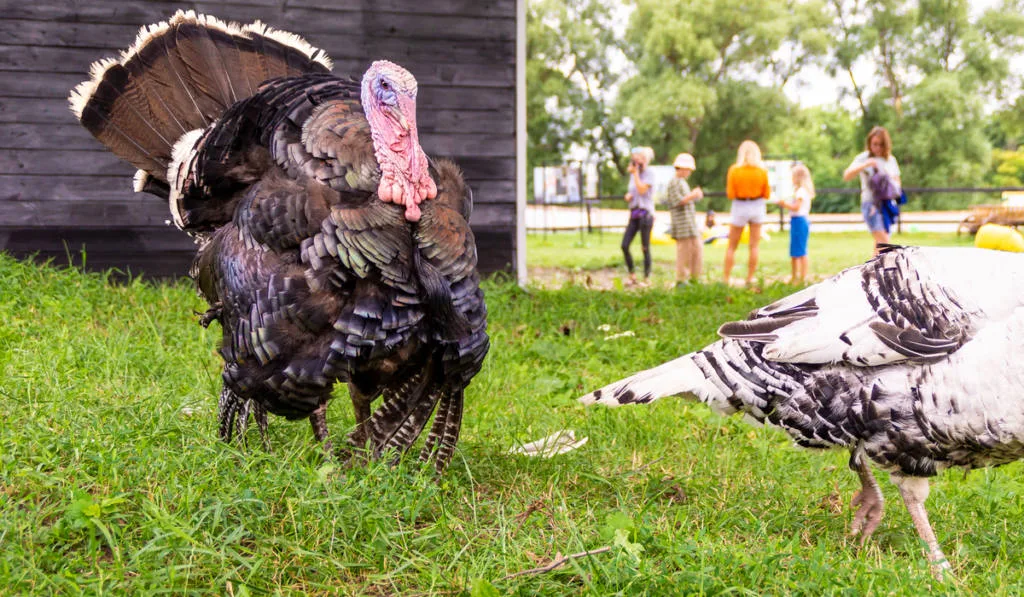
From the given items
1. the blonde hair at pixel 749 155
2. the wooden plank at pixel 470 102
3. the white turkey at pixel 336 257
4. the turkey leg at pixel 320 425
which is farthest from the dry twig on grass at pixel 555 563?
the blonde hair at pixel 749 155

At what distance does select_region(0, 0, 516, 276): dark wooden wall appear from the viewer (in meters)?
7.12

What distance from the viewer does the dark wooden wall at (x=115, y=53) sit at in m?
7.12

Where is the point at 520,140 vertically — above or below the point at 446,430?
above

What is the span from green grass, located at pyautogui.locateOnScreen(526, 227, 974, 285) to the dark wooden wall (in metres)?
3.48

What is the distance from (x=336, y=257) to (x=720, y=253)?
1574 centimetres

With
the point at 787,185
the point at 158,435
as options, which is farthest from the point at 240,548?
the point at 787,185

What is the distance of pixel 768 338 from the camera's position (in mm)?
3367

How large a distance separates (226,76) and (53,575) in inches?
90.7

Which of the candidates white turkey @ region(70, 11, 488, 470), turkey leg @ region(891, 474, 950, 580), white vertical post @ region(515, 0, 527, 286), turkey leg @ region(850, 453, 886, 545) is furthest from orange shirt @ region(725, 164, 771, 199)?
white turkey @ region(70, 11, 488, 470)

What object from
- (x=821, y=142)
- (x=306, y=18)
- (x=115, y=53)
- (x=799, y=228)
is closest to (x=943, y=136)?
(x=821, y=142)

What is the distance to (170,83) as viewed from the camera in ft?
12.7

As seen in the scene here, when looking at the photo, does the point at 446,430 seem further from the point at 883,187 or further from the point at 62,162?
the point at 883,187

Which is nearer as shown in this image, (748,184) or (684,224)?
(748,184)

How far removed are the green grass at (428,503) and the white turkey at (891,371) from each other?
0.35 m
